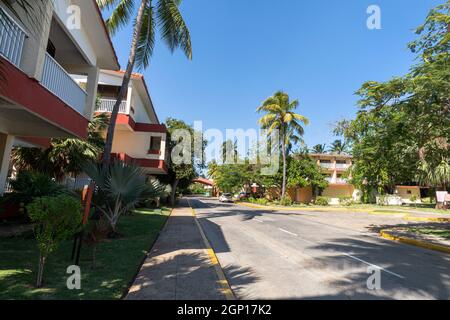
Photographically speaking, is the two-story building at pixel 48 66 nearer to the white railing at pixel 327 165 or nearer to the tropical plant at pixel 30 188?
the tropical plant at pixel 30 188

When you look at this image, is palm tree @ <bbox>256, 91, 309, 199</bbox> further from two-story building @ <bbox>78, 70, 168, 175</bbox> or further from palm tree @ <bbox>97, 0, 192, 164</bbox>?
palm tree @ <bbox>97, 0, 192, 164</bbox>

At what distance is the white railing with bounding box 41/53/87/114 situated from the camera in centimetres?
708

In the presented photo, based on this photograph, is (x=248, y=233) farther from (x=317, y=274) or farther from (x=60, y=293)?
(x=60, y=293)

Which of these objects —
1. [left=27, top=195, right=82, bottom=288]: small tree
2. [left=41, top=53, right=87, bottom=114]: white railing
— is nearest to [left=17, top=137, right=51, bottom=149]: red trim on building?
[left=41, top=53, right=87, bottom=114]: white railing

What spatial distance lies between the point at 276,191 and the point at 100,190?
37803 mm

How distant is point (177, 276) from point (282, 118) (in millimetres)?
29913

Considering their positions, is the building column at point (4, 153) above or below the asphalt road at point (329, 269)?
above

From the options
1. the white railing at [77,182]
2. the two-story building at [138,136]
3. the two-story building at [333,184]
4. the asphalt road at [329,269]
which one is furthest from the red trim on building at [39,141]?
the two-story building at [333,184]

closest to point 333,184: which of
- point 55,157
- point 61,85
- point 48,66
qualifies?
point 55,157

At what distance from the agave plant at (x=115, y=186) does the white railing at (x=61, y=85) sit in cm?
212

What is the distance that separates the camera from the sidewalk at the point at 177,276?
4582 mm
